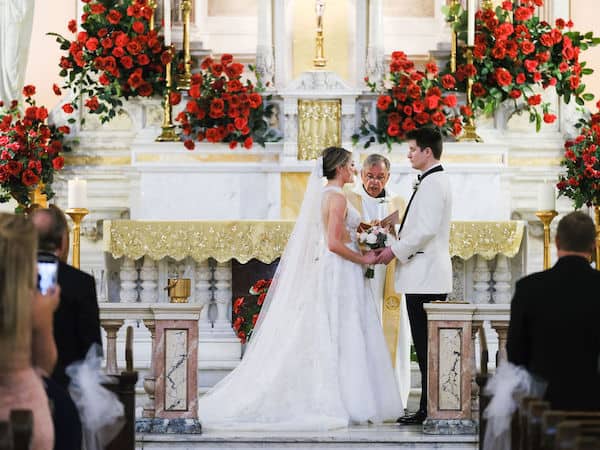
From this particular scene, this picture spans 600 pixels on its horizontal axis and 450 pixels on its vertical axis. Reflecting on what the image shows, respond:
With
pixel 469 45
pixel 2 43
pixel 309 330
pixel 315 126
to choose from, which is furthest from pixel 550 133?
pixel 2 43

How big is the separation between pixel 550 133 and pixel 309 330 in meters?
3.85

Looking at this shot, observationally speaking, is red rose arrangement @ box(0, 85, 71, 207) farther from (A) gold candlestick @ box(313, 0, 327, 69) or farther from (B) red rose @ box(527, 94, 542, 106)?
(B) red rose @ box(527, 94, 542, 106)

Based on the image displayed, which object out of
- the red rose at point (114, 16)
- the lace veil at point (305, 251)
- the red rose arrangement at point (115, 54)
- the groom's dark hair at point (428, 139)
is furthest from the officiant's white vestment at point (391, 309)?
the red rose at point (114, 16)

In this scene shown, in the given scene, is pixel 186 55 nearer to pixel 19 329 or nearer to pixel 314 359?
pixel 314 359

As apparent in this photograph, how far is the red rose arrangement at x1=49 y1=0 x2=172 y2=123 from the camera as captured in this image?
10.3 metres

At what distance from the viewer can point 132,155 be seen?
34.1 feet

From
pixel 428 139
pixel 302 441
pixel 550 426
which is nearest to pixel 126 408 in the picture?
pixel 302 441

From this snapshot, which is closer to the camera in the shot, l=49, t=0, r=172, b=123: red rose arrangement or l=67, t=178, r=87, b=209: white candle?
l=67, t=178, r=87, b=209: white candle

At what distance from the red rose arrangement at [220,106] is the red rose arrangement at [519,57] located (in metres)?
1.69

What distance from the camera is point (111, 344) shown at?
7.52 m

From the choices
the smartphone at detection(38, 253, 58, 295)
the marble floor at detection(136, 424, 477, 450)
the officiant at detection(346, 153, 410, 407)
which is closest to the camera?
the smartphone at detection(38, 253, 58, 295)

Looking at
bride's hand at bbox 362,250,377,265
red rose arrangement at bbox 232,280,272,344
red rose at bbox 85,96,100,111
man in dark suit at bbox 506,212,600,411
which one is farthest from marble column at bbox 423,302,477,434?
red rose at bbox 85,96,100,111

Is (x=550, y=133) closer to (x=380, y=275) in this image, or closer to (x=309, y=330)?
(x=380, y=275)

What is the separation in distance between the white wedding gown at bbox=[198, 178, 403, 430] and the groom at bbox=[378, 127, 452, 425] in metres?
0.28
